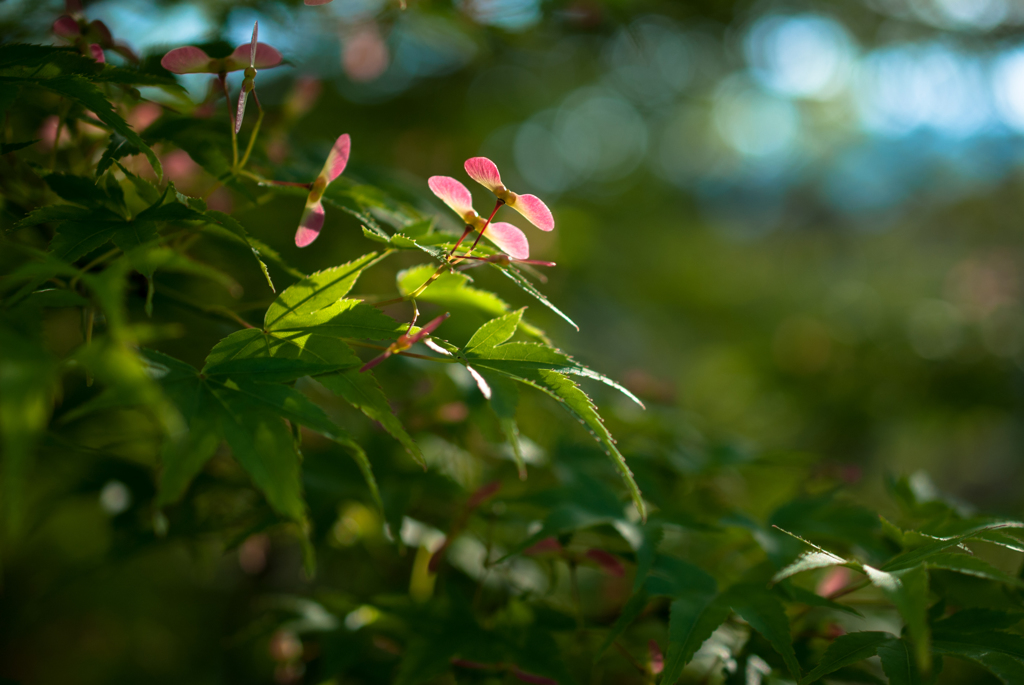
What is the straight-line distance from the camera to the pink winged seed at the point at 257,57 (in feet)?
1.85

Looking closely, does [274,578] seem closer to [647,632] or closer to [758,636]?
[647,632]

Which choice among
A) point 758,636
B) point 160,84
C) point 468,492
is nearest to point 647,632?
point 758,636

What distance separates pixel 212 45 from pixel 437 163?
1.09 metres

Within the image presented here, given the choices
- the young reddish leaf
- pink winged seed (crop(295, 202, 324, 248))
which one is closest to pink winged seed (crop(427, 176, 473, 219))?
pink winged seed (crop(295, 202, 324, 248))

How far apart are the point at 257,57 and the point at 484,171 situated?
277 mm

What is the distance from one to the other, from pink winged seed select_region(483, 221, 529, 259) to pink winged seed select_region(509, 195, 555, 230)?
2 cm

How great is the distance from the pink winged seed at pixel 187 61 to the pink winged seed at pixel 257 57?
23 mm

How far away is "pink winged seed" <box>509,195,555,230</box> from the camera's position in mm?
524

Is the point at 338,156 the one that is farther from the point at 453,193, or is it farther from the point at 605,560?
the point at 605,560

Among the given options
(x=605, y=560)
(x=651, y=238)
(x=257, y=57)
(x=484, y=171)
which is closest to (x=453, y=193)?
(x=484, y=171)

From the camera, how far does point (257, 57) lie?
23.3 inches

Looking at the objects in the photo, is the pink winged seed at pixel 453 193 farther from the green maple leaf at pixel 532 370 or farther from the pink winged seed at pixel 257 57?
the pink winged seed at pixel 257 57

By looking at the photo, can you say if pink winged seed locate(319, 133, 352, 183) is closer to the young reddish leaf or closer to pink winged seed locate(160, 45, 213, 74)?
pink winged seed locate(160, 45, 213, 74)

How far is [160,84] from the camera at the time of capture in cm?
57
